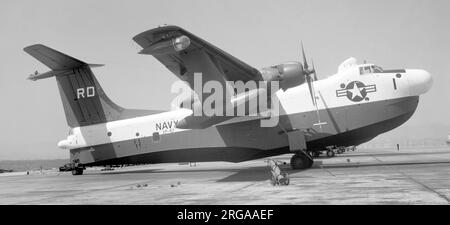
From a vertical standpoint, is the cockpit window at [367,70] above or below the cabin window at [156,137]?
above

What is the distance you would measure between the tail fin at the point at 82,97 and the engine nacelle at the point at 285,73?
10.9m

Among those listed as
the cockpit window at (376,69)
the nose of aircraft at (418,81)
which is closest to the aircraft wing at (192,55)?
the cockpit window at (376,69)

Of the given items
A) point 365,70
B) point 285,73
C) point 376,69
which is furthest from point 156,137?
point 376,69

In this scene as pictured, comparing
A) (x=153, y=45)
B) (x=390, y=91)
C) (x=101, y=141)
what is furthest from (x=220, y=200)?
(x=101, y=141)

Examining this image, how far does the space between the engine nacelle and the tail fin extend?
1093 centimetres

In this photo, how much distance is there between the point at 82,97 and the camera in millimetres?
Answer: 23453

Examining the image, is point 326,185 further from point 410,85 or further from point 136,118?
point 136,118

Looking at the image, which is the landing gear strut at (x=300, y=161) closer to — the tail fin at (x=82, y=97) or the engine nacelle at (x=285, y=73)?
the engine nacelle at (x=285, y=73)

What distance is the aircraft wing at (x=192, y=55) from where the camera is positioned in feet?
48.5

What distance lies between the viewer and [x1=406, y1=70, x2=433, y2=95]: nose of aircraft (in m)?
19.0

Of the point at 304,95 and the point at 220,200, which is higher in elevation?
the point at 304,95

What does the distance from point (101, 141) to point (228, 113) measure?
9.79 m
